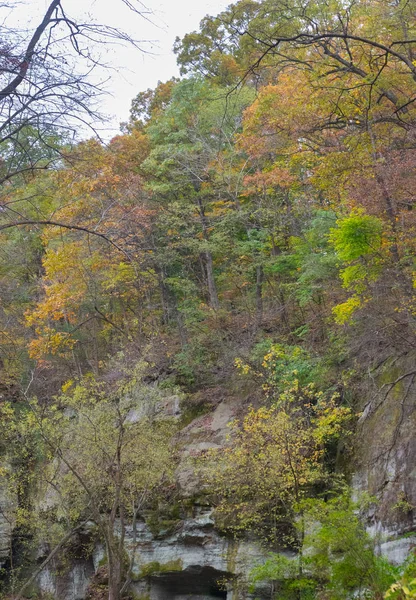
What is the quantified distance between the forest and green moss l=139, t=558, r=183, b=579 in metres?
0.04

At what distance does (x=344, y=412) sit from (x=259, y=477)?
2419mm

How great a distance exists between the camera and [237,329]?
1684 centimetres

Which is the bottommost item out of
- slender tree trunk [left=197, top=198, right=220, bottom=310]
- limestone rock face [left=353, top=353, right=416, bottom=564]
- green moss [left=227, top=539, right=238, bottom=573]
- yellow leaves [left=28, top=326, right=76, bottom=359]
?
green moss [left=227, top=539, right=238, bottom=573]

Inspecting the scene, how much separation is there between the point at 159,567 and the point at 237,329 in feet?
24.4

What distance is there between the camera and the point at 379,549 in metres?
8.76

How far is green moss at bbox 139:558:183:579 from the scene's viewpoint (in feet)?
42.5

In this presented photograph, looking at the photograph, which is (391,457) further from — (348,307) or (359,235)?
(359,235)

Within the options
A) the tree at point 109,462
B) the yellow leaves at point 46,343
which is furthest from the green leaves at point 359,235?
the yellow leaves at point 46,343

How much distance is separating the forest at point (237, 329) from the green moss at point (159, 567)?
41mm

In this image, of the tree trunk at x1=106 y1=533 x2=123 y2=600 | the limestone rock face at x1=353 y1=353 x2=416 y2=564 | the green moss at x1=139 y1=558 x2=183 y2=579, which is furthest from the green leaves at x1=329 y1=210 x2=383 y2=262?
the green moss at x1=139 y1=558 x2=183 y2=579

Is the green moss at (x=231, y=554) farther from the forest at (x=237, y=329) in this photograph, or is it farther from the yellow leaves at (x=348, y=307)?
the yellow leaves at (x=348, y=307)

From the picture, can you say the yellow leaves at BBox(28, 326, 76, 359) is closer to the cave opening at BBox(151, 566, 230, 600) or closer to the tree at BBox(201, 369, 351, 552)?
the tree at BBox(201, 369, 351, 552)

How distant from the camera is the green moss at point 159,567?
1295 centimetres

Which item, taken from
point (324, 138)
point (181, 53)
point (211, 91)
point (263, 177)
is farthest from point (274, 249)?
point (181, 53)
